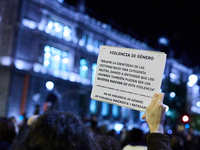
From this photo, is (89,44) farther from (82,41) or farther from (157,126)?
(157,126)

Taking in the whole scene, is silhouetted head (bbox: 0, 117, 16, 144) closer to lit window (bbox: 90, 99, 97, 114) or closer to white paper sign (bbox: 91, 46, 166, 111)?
white paper sign (bbox: 91, 46, 166, 111)

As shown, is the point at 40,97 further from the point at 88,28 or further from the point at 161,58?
the point at 161,58

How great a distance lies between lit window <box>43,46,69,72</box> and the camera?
28.5 metres

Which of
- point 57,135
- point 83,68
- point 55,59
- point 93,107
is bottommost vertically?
point 93,107

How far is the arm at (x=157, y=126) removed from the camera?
5.69 feet

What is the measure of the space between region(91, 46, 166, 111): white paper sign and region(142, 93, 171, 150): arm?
398 millimetres

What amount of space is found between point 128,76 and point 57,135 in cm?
123

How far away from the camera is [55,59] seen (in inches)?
1168

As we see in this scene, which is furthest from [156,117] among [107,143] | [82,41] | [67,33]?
[82,41]

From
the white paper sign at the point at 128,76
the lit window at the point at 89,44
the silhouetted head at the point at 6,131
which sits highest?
the lit window at the point at 89,44

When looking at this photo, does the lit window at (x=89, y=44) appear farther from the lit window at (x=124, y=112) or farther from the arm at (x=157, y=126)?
the arm at (x=157, y=126)

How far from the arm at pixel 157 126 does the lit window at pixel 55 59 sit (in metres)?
26.5

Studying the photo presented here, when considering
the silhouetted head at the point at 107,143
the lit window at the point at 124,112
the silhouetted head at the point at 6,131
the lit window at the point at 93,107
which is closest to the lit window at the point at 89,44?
the lit window at the point at 93,107

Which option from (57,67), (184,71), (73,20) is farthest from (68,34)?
(184,71)
